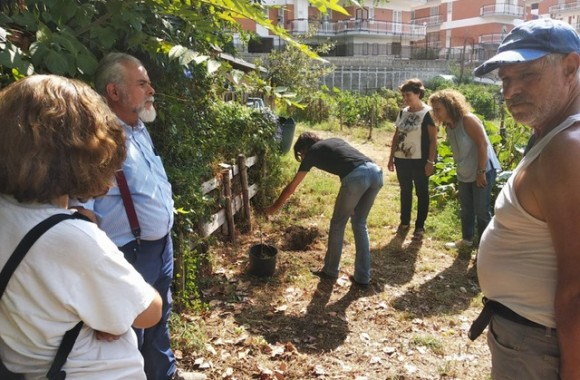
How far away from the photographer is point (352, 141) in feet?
50.2

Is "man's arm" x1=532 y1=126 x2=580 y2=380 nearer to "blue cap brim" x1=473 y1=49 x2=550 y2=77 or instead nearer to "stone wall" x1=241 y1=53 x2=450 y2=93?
"blue cap brim" x1=473 y1=49 x2=550 y2=77

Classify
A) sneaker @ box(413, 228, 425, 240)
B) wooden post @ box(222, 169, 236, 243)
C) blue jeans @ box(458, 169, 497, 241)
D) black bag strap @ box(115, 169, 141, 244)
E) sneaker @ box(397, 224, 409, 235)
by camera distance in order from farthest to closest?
sneaker @ box(397, 224, 409, 235)
sneaker @ box(413, 228, 425, 240)
wooden post @ box(222, 169, 236, 243)
blue jeans @ box(458, 169, 497, 241)
black bag strap @ box(115, 169, 141, 244)

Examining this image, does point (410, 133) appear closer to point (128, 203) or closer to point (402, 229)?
point (402, 229)

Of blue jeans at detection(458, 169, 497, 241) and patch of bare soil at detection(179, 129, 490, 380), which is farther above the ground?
blue jeans at detection(458, 169, 497, 241)

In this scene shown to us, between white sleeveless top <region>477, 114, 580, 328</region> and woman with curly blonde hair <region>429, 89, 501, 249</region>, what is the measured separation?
3610mm

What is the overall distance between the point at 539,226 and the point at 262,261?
360 centimetres

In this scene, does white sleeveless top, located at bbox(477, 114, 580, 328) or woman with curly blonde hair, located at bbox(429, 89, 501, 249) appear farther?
woman with curly blonde hair, located at bbox(429, 89, 501, 249)

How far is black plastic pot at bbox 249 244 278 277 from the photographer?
491cm

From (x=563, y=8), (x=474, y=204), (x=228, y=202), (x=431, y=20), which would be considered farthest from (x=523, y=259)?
(x=563, y=8)

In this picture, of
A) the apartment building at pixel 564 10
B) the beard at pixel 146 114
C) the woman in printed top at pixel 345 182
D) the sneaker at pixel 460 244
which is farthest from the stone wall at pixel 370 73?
the apartment building at pixel 564 10

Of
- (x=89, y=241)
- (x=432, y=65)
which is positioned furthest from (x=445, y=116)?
(x=432, y=65)

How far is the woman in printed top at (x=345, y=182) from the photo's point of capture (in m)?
4.39

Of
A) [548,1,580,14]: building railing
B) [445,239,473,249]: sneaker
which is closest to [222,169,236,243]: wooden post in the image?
[445,239,473,249]: sneaker

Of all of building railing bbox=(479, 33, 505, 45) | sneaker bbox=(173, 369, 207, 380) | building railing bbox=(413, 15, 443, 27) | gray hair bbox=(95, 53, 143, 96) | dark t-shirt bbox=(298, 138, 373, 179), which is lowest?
sneaker bbox=(173, 369, 207, 380)
